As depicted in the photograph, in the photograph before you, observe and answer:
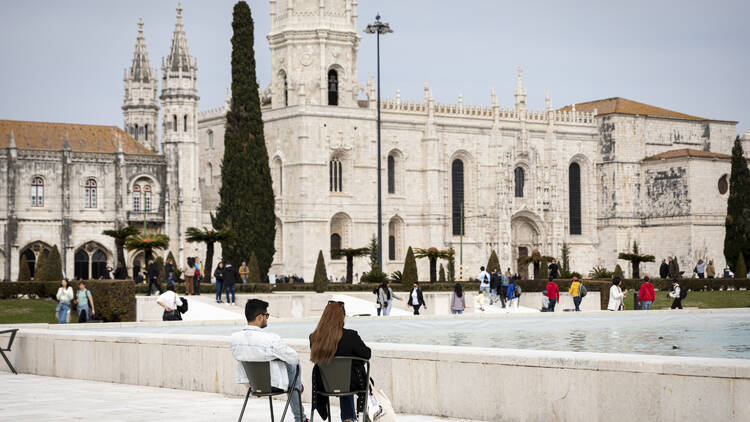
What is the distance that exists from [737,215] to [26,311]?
3426 centimetres

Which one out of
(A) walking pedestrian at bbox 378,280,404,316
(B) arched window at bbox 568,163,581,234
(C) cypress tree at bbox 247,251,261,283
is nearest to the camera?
(A) walking pedestrian at bbox 378,280,404,316

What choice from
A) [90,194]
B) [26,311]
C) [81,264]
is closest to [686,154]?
[90,194]

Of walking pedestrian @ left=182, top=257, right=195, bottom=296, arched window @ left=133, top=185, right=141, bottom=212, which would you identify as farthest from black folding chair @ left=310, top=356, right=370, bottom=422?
arched window @ left=133, top=185, right=141, bottom=212

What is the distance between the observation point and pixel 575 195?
7081 centimetres

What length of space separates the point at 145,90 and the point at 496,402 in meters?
64.3

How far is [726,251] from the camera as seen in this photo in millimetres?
52969

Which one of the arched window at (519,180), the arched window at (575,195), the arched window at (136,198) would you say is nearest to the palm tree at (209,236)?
the arched window at (136,198)

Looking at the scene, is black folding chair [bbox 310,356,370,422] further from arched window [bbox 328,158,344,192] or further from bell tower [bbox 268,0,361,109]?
arched window [bbox 328,158,344,192]

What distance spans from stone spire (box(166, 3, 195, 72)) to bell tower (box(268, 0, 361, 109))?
5912 mm

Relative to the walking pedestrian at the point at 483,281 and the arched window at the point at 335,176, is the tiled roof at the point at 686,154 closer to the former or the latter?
the arched window at the point at 335,176

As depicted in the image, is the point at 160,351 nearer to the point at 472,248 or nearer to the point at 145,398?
the point at 145,398

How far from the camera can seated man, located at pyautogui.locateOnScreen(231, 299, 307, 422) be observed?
983cm

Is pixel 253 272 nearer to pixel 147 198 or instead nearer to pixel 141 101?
pixel 147 198

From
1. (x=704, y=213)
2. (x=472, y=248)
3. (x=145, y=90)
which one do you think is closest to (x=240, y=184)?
(x=472, y=248)
